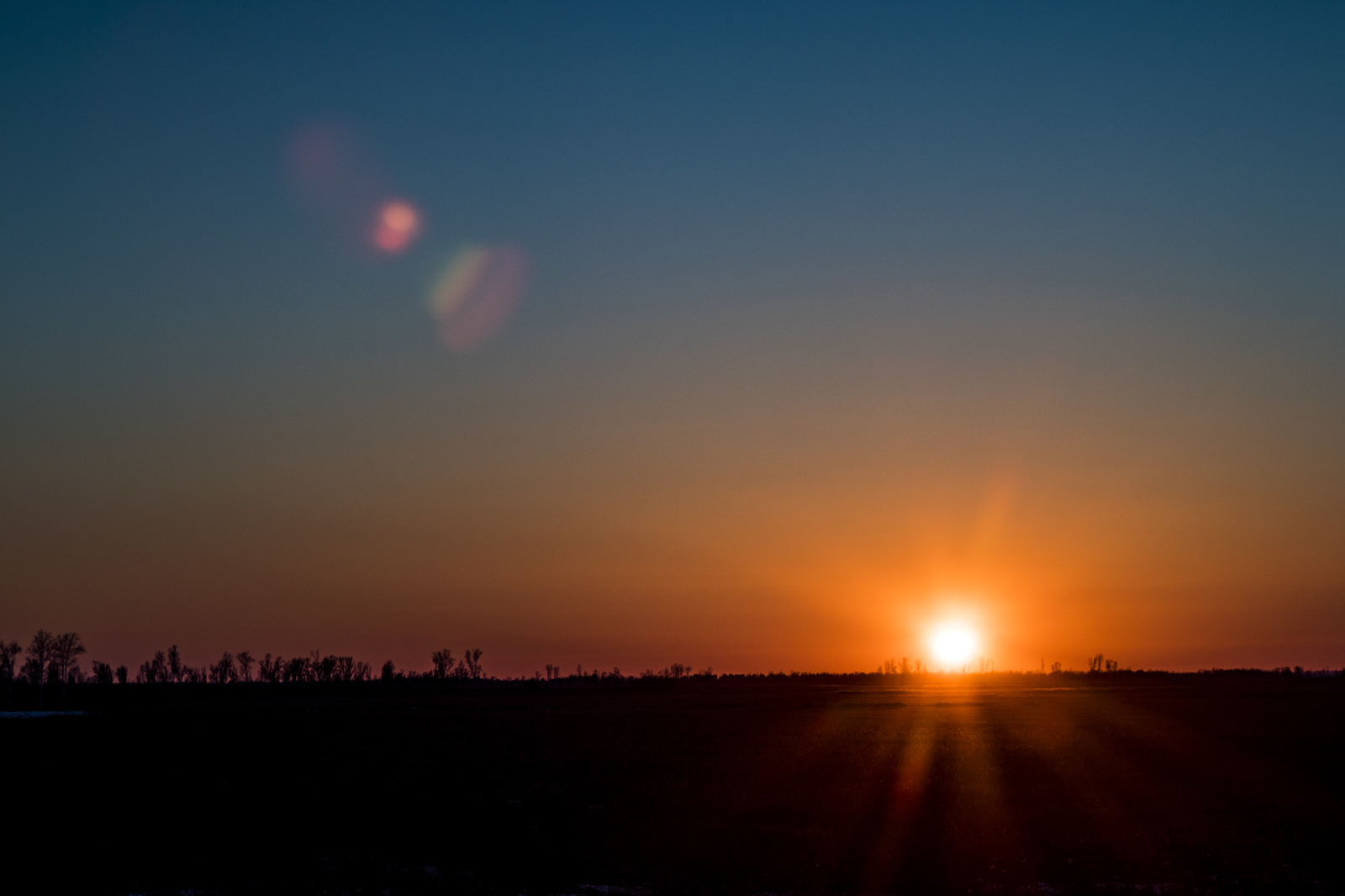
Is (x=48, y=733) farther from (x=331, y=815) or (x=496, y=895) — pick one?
(x=496, y=895)

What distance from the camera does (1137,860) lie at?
23000 mm

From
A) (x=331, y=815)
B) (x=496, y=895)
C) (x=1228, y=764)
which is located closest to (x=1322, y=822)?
(x=1228, y=764)

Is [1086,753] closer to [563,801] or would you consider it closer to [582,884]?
[563,801]

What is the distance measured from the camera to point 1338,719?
6494 centimetres

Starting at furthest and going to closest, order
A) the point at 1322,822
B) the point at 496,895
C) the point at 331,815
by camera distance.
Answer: the point at 331,815 < the point at 1322,822 < the point at 496,895

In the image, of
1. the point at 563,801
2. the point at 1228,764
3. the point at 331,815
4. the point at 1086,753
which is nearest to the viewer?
the point at 331,815

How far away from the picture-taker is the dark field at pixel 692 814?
22109 millimetres

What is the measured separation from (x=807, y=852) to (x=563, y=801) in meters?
10.3

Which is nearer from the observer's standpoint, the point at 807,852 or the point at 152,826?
the point at 807,852

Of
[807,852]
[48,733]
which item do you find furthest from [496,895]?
[48,733]

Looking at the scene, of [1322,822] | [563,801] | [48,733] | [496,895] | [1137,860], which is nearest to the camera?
[496,895]

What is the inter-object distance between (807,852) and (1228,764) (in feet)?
73.7

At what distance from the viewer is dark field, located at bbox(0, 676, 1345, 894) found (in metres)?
22.1

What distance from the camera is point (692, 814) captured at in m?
29.8
